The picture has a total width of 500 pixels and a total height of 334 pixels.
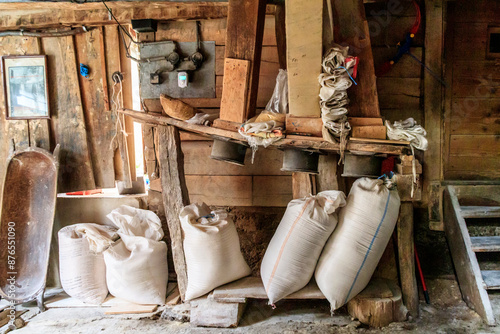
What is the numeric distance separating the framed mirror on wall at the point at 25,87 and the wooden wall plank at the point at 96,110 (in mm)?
339

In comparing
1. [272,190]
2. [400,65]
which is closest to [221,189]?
[272,190]

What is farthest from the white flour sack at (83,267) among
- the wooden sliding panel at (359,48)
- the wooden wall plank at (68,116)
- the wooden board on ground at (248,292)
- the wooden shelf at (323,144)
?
the wooden sliding panel at (359,48)

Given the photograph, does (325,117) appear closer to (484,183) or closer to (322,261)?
(322,261)

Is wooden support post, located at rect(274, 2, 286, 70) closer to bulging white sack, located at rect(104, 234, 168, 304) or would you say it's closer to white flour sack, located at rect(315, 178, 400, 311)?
white flour sack, located at rect(315, 178, 400, 311)

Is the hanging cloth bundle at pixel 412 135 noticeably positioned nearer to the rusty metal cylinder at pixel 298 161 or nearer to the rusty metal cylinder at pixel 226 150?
the rusty metal cylinder at pixel 298 161

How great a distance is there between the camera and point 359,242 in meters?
2.24

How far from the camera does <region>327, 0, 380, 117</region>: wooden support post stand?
7.63ft

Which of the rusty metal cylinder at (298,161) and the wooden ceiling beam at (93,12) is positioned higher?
the wooden ceiling beam at (93,12)

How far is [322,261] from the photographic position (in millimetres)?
2352

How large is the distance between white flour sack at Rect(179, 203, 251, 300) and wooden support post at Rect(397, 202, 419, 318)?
1.17m

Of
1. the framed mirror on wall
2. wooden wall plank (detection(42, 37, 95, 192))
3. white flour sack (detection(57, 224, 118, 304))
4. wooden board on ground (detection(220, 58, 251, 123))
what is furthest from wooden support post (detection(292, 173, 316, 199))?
the framed mirror on wall

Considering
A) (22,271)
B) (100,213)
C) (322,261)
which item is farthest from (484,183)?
(22,271)

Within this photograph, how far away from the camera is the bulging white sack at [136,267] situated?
2.71 m

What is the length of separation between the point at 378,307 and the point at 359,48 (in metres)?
1.75
